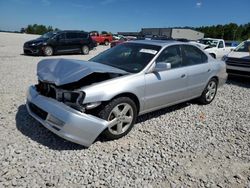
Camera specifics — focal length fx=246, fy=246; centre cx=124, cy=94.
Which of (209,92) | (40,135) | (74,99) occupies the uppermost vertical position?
(74,99)

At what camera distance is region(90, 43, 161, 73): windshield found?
14.3ft

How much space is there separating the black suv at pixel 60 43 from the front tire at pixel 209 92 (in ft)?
38.3

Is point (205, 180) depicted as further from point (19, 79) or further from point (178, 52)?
point (19, 79)

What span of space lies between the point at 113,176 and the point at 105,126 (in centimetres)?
74

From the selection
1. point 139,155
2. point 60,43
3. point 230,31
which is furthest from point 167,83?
point 230,31

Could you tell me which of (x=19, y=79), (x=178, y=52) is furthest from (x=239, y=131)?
(x=19, y=79)

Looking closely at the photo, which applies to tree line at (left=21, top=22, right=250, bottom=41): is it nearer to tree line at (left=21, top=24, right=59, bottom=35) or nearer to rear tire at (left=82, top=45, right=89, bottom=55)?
tree line at (left=21, top=24, right=59, bottom=35)

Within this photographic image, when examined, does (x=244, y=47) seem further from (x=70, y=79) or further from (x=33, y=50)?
(x=33, y=50)

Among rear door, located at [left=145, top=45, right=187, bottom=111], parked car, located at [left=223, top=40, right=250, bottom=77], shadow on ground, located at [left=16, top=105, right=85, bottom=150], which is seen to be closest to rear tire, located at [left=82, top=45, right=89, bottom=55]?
parked car, located at [left=223, top=40, right=250, bottom=77]

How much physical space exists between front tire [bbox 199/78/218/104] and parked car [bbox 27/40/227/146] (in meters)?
0.67

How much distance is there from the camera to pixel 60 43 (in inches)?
624

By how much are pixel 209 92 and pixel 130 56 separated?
2.45 meters

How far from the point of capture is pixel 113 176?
303cm

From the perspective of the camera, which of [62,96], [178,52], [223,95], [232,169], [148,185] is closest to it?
[148,185]
